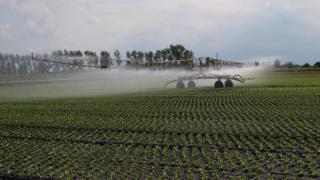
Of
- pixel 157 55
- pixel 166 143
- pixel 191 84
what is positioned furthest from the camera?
pixel 157 55

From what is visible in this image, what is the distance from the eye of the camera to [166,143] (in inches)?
606

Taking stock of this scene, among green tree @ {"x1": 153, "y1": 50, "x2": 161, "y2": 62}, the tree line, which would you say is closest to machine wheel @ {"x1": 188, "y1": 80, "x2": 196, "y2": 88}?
the tree line

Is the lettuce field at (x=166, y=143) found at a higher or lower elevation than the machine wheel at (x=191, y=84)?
lower

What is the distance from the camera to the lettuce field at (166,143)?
1159cm

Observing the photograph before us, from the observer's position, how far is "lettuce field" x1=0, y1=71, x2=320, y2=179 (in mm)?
11586

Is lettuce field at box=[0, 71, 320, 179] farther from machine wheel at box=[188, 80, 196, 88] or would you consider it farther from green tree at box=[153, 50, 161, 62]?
green tree at box=[153, 50, 161, 62]

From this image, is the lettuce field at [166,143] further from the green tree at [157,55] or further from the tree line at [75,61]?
the green tree at [157,55]

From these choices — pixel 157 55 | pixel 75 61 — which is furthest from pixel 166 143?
pixel 157 55

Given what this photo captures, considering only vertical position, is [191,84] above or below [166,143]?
above

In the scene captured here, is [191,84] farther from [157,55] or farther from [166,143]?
[157,55]

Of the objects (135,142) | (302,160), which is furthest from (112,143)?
(302,160)

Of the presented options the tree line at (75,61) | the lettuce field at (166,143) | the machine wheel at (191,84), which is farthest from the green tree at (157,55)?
the lettuce field at (166,143)

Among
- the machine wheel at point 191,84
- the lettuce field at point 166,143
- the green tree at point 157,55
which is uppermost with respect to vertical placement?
the green tree at point 157,55

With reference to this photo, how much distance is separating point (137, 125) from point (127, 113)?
4.99m
